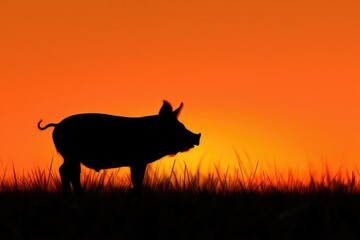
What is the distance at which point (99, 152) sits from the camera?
755 cm

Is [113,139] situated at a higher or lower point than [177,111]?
lower

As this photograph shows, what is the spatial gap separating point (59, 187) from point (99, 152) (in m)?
0.59

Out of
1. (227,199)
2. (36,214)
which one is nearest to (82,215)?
(36,214)

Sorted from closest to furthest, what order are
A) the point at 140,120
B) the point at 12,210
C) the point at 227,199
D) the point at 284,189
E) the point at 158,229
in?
the point at 158,229
the point at 12,210
the point at 227,199
the point at 284,189
the point at 140,120

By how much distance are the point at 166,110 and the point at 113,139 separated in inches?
26.6

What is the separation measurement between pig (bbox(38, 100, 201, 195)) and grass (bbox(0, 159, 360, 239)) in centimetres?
53

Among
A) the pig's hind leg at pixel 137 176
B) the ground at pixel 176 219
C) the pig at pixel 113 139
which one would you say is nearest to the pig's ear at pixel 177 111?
the pig at pixel 113 139

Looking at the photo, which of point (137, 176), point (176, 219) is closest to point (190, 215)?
point (176, 219)

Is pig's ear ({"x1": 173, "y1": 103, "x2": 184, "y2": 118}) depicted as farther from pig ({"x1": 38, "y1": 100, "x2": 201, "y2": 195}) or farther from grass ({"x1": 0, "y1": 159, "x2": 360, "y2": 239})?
grass ({"x1": 0, "y1": 159, "x2": 360, "y2": 239})

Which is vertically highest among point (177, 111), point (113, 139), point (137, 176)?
point (177, 111)

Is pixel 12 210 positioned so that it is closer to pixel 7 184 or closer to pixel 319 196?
pixel 7 184

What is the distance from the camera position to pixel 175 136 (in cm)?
780

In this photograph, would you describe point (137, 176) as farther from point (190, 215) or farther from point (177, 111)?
point (190, 215)

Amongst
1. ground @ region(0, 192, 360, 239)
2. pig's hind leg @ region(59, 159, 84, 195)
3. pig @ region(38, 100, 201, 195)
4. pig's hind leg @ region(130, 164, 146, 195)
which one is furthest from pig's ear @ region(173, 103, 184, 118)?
ground @ region(0, 192, 360, 239)
